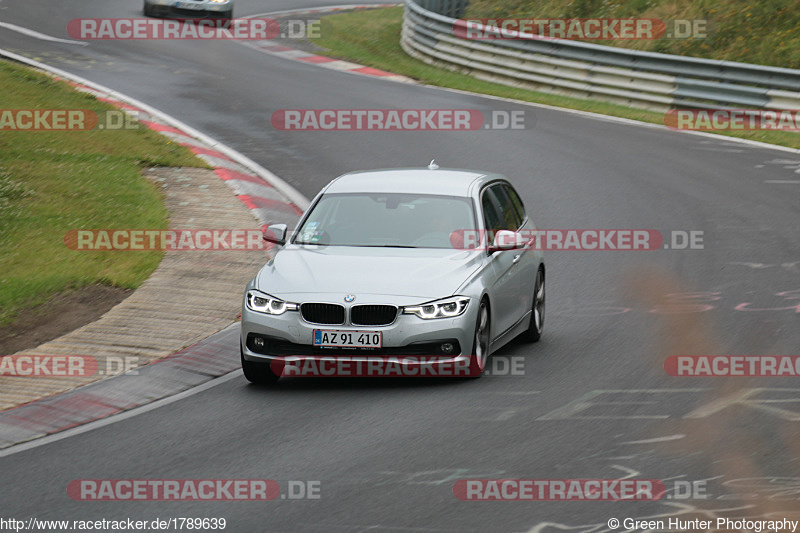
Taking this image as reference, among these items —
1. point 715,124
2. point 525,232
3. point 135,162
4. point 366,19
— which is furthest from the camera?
point 366,19

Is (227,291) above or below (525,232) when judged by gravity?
below

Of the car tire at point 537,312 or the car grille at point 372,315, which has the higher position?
the car grille at point 372,315

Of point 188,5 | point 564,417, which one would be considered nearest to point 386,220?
point 564,417

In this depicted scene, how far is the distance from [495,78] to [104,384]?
21.0 meters

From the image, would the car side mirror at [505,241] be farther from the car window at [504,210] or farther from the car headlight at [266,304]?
the car headlight at [266,304]

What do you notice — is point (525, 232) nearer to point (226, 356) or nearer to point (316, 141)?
point (226, 356)

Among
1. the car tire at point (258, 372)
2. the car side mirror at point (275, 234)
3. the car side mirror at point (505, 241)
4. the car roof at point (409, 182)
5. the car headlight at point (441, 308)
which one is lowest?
the car tire at point (258, 372)

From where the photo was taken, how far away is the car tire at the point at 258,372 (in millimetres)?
10148

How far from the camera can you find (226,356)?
11289mm

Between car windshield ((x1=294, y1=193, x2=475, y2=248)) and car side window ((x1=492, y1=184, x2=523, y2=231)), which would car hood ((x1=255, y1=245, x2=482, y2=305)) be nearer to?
car windshield ((x1=294, y1=193, x2=475, y2=248))

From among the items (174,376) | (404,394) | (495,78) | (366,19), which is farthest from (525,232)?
(366,19)

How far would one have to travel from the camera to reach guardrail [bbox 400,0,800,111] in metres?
24.7

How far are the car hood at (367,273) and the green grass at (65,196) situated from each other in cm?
357

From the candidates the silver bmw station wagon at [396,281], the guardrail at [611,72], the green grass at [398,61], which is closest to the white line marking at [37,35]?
the green grass at [398,61]
